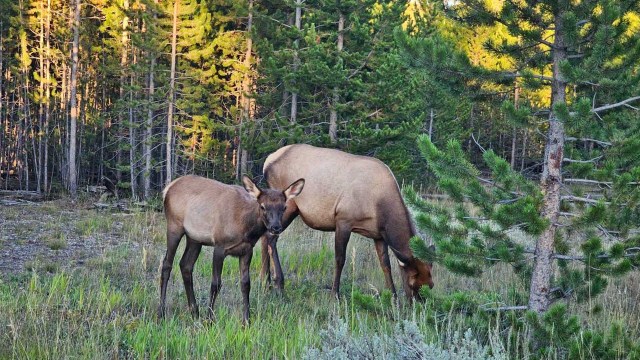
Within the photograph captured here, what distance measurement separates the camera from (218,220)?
7.66 metres

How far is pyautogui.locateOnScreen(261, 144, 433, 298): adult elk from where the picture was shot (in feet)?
29.5

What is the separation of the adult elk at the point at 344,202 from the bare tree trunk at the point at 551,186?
2.72 metres

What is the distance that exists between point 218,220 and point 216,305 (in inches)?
38.5

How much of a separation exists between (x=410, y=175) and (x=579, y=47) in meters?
16.4

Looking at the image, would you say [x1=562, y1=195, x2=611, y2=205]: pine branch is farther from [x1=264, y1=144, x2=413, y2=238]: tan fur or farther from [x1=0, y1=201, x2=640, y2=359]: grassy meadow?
[x1=264, y1=144, x2=413, y2=238]: tan fur

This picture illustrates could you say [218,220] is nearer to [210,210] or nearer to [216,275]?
[210,210]

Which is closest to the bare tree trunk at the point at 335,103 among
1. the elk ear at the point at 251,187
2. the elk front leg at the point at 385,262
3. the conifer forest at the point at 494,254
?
the conifer forest at the point at 494,254

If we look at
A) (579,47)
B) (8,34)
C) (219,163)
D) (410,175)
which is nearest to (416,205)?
(579,47)

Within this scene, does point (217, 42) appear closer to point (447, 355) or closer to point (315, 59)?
point (315, 59)

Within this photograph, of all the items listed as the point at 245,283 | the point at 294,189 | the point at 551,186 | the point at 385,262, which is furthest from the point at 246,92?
the point at 551,186

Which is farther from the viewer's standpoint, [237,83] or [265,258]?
[237,83]

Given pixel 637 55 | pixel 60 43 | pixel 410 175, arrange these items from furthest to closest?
pixel 60 43 < pixel 410 175 < pixel 637 55

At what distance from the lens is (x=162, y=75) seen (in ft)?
75.2

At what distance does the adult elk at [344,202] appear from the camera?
8992 millimetres
